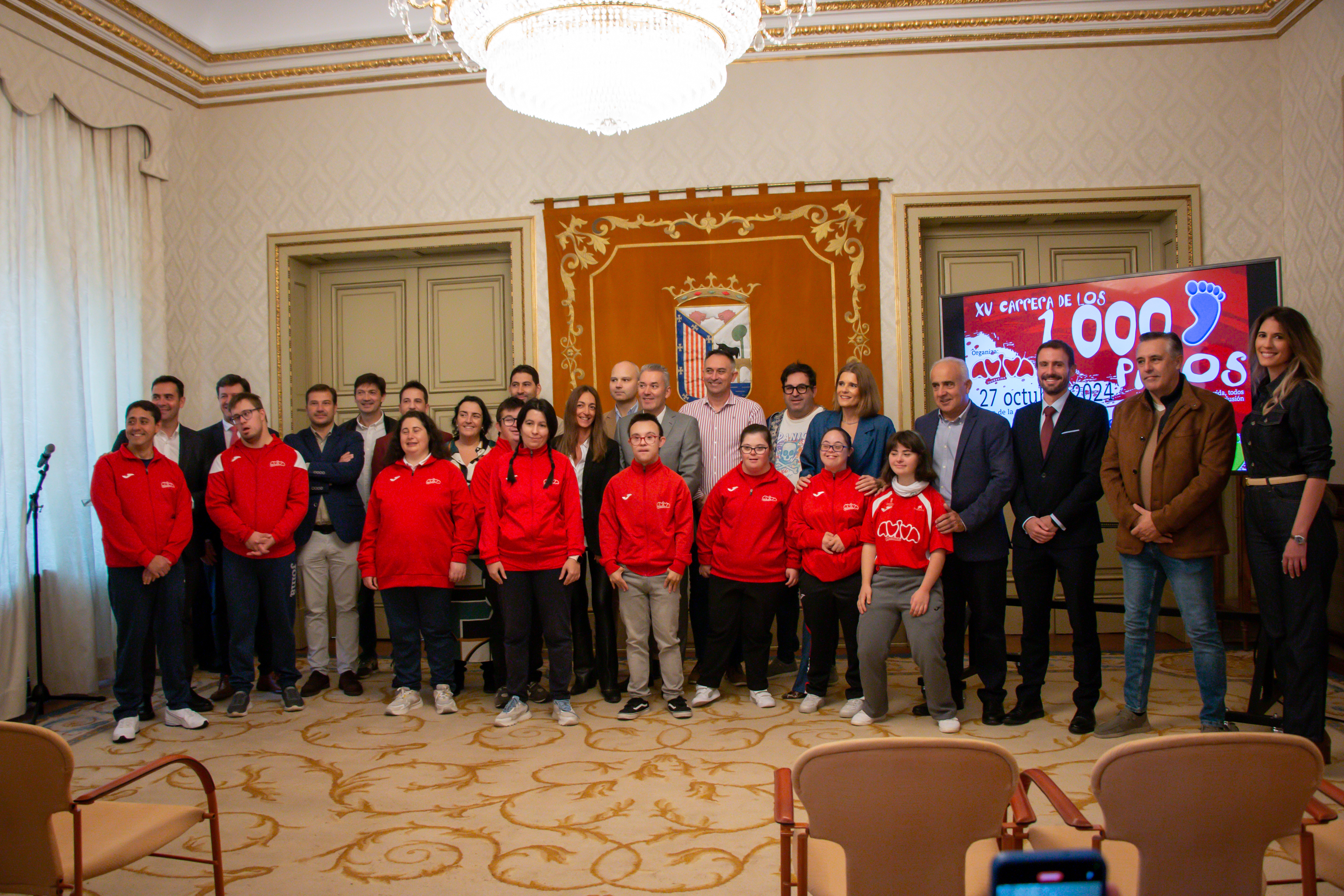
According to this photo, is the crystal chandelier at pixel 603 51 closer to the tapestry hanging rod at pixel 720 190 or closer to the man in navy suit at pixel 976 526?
the man in navy suit at pixel 976 526

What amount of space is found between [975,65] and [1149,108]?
101cm

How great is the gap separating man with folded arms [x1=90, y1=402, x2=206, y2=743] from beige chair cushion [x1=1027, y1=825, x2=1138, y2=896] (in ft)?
11.3

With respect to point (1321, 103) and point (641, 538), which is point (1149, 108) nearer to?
point (1321, 103)

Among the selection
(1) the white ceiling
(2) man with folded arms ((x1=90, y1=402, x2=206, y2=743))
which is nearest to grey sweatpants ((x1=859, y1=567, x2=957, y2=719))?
(2) man with folded arms ((x1=90, y1=402, x2=206, y2=743))

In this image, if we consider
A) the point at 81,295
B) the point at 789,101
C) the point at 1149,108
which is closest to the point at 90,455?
the point at 81,295

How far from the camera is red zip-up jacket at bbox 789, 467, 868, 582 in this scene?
3807mm

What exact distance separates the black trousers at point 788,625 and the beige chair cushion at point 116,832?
105 inches

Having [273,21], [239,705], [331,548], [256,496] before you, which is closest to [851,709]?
[331,548]

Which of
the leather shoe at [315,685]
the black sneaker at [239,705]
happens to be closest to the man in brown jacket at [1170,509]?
the leather shoe at [315,685]

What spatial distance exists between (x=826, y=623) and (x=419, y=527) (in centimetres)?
189

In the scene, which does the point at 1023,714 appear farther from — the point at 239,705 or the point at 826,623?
the point at 239,705

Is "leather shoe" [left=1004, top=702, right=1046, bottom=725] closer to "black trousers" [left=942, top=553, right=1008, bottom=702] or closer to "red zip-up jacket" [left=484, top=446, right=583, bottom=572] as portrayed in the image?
"black trousers" [left=942, top=553, right=1008, bottom=702]

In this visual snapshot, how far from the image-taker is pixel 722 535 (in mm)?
3986

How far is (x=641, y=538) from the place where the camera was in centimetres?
391
